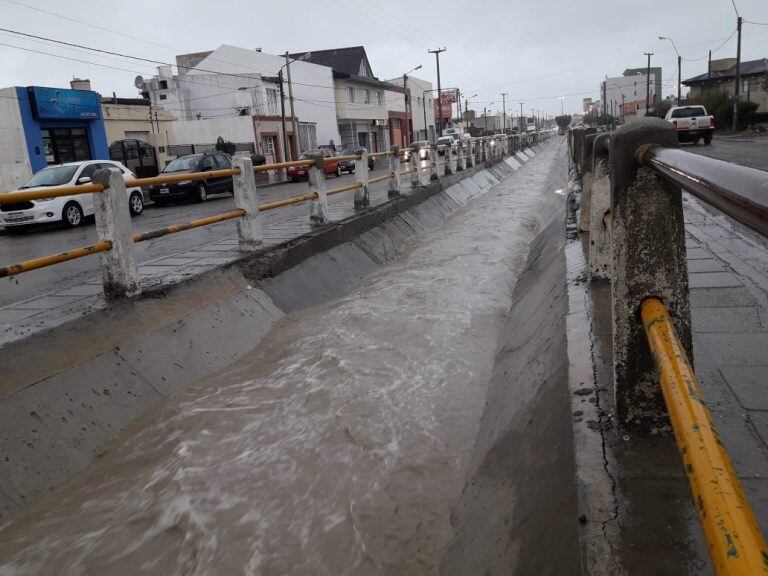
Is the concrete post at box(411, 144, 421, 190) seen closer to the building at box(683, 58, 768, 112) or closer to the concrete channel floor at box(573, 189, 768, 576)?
the concrete channel floor at box(573, 189, 768, 576)

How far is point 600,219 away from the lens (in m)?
4.47

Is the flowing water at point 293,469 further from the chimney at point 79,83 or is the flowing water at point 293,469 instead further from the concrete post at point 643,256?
the chimney at point 79,83

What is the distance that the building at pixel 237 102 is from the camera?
38.3 m

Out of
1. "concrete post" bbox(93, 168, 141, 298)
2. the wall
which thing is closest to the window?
the wall

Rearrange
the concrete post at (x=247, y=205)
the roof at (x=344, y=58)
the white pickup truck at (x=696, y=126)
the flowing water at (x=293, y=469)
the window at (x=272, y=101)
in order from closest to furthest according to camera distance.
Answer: the flowing water at (x=293, y=469)
the concrete post at (x=247, y=205)
the white pickup truck at (x=696, y=126)
the window at (x=272, y=101)
the roof at (x=344, y=58)

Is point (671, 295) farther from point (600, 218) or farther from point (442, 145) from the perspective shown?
point (442, 145)

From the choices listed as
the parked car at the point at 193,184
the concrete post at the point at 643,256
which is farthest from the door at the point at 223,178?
the concrete post at the point at 643,256

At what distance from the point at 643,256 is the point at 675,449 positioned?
0.69 m

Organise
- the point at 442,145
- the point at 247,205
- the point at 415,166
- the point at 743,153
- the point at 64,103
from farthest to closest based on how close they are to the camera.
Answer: the point at 64,103
the point at 442,145
the point at 743,153
the point at 415,166
the point at 247,205

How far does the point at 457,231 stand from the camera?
13031 mm

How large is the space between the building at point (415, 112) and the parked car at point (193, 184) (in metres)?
44.2

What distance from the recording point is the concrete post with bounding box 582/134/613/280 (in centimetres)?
445

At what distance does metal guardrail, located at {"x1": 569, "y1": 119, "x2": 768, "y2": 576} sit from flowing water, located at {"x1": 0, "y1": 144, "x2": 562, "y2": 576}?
1.58 metres

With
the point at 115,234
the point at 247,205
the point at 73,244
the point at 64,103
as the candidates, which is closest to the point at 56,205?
the point at 73,244
